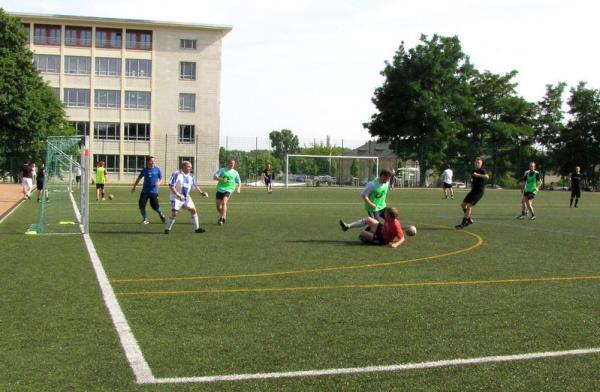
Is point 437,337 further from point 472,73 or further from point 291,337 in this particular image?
point 472,73

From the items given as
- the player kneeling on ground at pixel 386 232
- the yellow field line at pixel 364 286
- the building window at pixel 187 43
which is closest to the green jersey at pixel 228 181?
the player kneeling on ground at pixel 386 232

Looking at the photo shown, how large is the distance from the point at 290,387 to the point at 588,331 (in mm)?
3165

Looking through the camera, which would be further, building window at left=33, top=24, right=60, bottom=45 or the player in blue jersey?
building window at left=33, top=24, right=60, bottom=45

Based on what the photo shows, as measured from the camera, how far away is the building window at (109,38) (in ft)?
235

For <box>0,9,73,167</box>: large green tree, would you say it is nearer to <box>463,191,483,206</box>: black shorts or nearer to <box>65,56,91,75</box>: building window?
<box>65,56,91,75</box>: building window

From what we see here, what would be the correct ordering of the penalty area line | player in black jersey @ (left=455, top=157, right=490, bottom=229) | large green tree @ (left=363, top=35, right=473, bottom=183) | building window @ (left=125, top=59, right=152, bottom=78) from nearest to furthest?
the penalty area line < player in black jersey @ (left=455, top=157, right=490, bottom=229) < large green tree @ (left=363, top=35, right=473, bottom=183) < building window @ (left=125, top=59, right=152, bottom=78)

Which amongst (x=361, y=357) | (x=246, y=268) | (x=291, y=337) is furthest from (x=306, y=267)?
(x=361, y=357)

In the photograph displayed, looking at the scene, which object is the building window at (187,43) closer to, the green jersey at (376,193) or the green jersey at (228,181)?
the green jersey at (228,181)

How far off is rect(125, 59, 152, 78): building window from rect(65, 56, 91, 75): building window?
4031 mm

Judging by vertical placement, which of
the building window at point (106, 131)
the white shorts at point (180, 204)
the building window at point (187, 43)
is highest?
the building window at point (187, 43)

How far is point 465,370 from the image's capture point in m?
5.09

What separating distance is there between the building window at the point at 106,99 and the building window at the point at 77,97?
3.04 feet

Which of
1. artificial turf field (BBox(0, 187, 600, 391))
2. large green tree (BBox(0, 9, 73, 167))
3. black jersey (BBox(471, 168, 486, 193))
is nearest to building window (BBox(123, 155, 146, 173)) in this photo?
large green tree (BBox(0, 9, 73, 167))

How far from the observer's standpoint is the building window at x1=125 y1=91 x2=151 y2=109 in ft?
237
